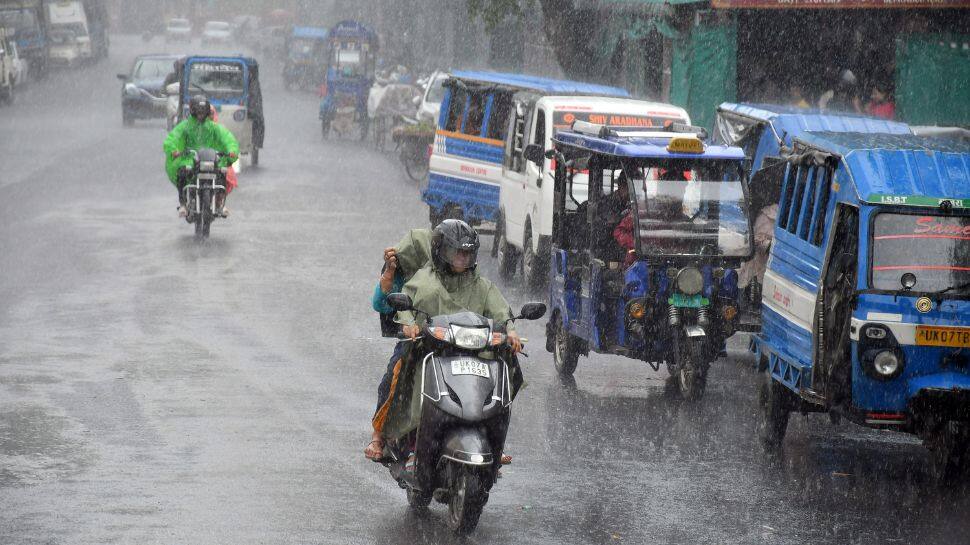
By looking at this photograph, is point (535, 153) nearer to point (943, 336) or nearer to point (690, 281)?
point (690, 281)

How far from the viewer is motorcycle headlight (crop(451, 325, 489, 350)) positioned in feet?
23.8

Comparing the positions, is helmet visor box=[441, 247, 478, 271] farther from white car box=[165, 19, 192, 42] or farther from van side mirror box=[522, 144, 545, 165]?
white car box=[165, 19, 192, 42]

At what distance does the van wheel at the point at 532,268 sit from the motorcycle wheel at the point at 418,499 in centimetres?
820

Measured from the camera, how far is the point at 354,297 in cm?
1512

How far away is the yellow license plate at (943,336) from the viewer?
8.56 m

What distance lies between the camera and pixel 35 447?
902cm

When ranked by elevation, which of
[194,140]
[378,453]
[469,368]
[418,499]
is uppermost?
[469,368]

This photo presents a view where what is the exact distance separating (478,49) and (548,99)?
34865 millimetres

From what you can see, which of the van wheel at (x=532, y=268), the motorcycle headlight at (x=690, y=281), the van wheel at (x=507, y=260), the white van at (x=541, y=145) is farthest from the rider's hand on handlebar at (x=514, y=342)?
the van wheel at (x=507, y=260)

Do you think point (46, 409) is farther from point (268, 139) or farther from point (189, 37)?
point (189, 37)

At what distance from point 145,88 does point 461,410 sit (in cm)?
3531

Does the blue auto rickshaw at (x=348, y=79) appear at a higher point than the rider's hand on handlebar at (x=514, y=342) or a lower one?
lower

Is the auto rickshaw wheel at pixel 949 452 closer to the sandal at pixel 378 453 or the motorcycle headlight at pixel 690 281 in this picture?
the motorcycle headlight at pixel 690 281

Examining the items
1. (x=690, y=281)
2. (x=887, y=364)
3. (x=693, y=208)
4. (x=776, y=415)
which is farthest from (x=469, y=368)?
(x=693, y=208)
